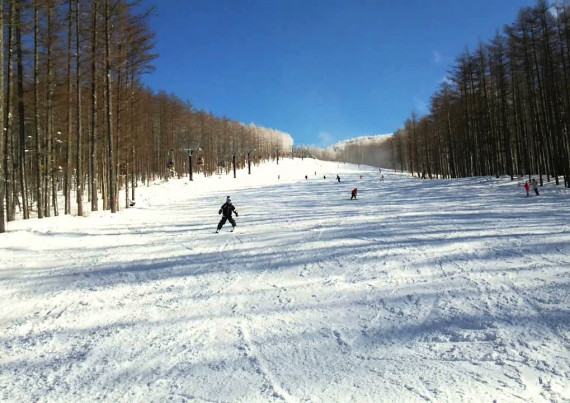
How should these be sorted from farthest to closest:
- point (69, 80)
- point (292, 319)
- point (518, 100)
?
1. point (518, 100)
2. point (69, 80)
3. point (292, 319)

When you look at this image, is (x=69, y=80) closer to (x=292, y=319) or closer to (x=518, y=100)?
(x=292, y=319)

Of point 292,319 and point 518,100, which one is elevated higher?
point 518,100

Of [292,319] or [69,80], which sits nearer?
[292,319]

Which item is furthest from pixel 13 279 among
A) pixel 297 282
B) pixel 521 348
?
pixel 521 348

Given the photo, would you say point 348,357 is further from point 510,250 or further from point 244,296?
point 510,250

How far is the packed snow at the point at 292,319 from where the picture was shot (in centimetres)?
341

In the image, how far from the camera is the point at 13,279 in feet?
22.6

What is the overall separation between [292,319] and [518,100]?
34.3 metres

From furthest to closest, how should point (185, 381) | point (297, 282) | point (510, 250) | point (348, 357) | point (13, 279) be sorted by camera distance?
point (510, 250)
point (13, 279)
point (297, 282)
point (348, 357)
point (185, 381)

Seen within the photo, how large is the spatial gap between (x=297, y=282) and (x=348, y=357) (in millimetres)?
2660

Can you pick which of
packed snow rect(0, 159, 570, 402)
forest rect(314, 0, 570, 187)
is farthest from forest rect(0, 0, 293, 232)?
forest rect(314, 0, 570, 187)

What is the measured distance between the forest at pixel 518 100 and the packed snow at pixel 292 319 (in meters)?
19.0

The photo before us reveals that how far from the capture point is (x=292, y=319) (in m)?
4.88

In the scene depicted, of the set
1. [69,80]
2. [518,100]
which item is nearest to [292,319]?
[69,80]
